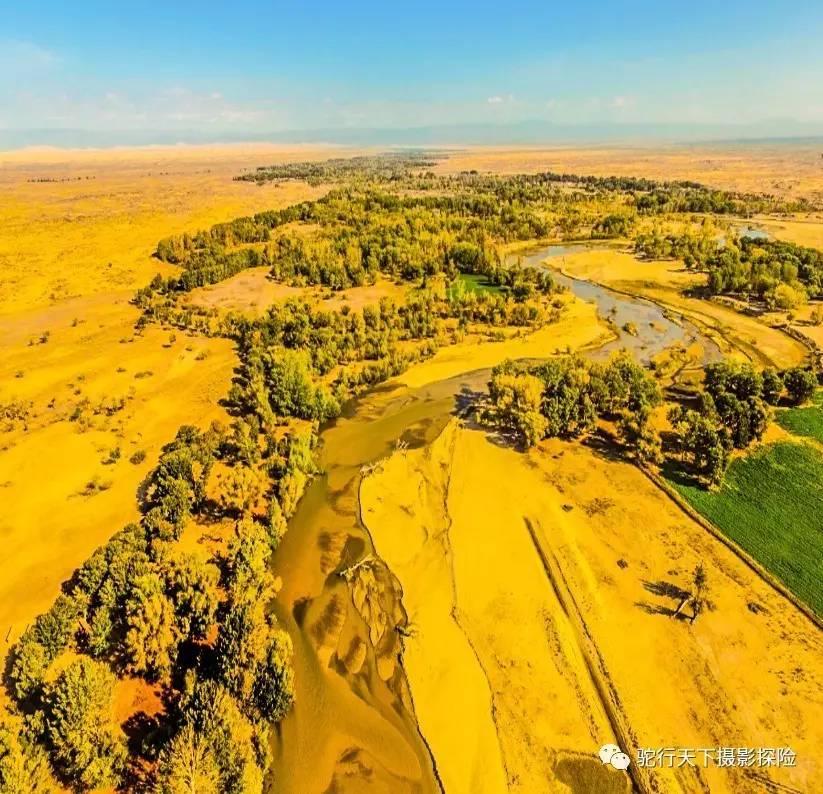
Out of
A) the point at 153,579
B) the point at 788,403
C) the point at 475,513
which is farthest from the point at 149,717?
the point at 788,403

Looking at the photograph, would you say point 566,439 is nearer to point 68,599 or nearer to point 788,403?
point 788,403

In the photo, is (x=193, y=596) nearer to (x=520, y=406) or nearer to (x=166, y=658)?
(x=166, y=658)

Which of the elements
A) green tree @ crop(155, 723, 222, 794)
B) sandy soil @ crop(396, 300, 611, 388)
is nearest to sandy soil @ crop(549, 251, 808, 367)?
sandy soil @ crop(396, 300, 611, 388)

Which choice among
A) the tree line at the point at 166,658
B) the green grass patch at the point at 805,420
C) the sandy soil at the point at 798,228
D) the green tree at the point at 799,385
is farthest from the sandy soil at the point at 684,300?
the tree line at the point at 166,658

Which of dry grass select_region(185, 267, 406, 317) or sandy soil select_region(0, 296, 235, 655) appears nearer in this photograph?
sandy soil select_region(0, 296, 235, 655)

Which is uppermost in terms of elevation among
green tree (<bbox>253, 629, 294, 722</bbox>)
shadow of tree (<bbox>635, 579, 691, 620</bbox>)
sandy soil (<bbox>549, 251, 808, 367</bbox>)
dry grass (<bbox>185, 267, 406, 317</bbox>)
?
green tree (<bbox>253, 629, 294, 722</bbox>)

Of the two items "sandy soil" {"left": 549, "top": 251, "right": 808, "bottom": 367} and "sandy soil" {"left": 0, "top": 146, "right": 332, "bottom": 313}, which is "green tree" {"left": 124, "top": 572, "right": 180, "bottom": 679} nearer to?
"sandy soil" {"left": 549, "top": 251, "right": 808, "bottom": 367}

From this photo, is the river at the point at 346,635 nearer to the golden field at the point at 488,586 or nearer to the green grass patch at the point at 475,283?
the golden field at the point at 488,586
